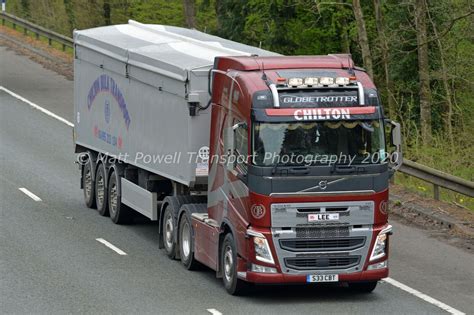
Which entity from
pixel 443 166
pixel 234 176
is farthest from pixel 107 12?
pixel 234 176

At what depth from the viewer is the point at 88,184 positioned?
22.9m

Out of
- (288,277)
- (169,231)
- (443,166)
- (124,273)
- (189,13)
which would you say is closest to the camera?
(288,277)

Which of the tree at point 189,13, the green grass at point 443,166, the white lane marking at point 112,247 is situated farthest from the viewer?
the tree at point 189,13

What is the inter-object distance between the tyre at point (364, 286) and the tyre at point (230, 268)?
160 cm

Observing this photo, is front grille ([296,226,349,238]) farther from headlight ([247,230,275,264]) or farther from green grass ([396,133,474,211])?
green grass ([396,133,474,211])

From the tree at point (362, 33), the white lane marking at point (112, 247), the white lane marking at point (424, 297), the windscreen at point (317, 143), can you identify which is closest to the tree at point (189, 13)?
the tree at point (362, 33)

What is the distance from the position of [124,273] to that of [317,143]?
3866 millimetres

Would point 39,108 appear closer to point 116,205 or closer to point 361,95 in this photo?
point 116,205

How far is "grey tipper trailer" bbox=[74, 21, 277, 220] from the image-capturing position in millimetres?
17297

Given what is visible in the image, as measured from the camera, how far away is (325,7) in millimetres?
36125

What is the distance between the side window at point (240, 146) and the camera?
602 inches

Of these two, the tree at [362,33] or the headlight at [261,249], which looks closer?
the headlight at [261,249]

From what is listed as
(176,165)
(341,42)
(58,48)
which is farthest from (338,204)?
(58,48)

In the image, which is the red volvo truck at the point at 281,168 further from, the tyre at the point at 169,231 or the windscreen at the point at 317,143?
the tyre at the point at 169,231
